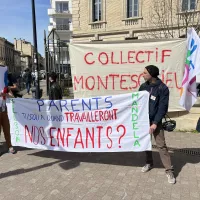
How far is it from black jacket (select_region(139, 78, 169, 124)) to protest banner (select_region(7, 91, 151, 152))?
0.08 m

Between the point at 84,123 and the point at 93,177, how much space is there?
3.06 feet

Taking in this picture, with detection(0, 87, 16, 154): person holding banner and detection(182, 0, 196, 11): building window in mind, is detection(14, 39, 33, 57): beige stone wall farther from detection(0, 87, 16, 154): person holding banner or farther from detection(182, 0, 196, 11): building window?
detection(0, 87, 16, 154): person holding banner

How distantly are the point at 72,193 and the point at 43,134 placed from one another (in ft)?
4.72

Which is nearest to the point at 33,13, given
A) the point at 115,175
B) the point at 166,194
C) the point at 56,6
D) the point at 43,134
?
the point at 43,134

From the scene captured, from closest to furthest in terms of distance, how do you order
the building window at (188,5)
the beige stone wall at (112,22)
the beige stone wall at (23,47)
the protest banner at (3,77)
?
the protest banner at (3,77), the building window at (188,5), the beige stone wall at (112,22), the beige stone wall at (23,47)

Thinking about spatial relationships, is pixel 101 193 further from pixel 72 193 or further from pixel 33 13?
pixel 33 13

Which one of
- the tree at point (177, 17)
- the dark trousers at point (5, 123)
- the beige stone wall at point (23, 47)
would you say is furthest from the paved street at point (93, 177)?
the beige stone wall at point (23, 47)

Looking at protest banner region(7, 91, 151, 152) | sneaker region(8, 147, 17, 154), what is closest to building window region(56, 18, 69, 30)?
sneaker region(8, 147, 17, 154)

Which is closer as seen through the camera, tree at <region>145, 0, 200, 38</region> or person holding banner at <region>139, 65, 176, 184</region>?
person holding banner at <region>139, 65, 176, 184</region>

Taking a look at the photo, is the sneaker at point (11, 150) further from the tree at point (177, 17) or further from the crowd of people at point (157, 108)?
the tree at point (177, 17)

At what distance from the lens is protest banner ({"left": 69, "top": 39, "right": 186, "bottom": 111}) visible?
5285 mm

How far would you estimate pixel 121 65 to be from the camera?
5457mm

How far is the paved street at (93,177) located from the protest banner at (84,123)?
1.23ft

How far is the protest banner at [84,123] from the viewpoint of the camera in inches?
162
